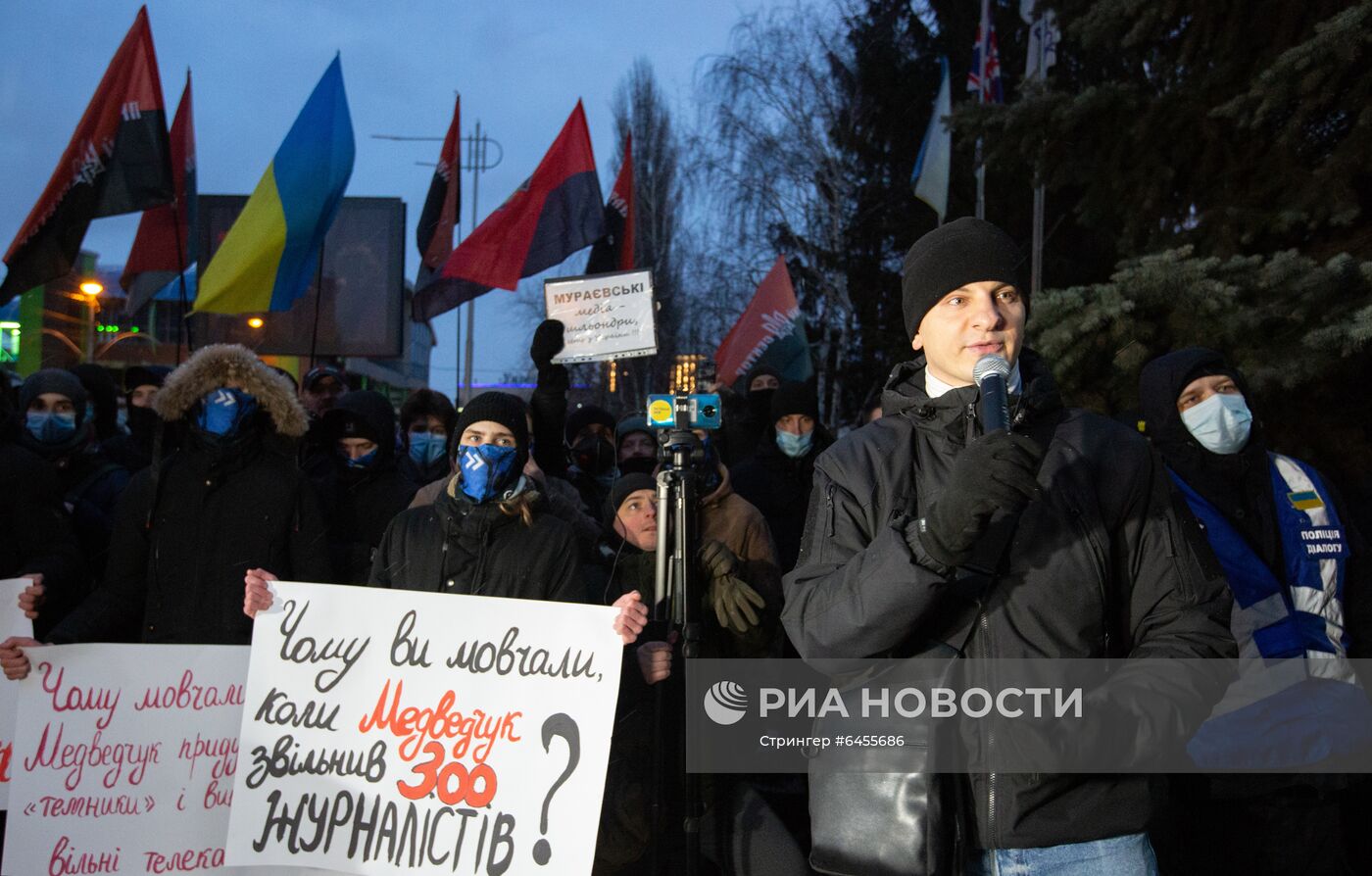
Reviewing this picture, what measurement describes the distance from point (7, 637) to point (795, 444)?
3522 mm

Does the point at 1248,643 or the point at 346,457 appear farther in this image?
the point at 346,457

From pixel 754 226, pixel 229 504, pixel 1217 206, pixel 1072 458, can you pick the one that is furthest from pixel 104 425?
pixel 754 226

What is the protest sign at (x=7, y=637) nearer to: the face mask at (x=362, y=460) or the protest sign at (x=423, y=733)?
the protest sign at (x=423, y=733)

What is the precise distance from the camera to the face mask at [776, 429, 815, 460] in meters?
5.57

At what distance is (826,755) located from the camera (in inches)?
71.5

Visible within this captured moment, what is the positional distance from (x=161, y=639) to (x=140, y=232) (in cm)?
496

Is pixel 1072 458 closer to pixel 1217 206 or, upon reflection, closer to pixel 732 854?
pixel 732 854

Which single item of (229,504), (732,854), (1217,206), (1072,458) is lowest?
(732,854)

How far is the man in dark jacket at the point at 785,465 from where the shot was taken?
17.9ft

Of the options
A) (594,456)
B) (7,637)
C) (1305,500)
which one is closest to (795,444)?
(594,456)

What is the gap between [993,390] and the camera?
Answer: 5.62 feet

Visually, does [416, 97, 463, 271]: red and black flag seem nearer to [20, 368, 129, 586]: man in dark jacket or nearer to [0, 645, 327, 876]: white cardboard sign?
[20, 368, 129, 586]: man in dark jacket

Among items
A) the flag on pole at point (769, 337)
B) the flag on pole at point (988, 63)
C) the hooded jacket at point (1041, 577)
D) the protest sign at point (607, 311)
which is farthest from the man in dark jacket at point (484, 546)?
the flag on pole at point (988, 63)

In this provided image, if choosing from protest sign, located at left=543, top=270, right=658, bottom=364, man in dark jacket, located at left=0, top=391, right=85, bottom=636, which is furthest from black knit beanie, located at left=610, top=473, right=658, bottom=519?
protest sign, located at left=543, top=270, right=658, bottom=364
